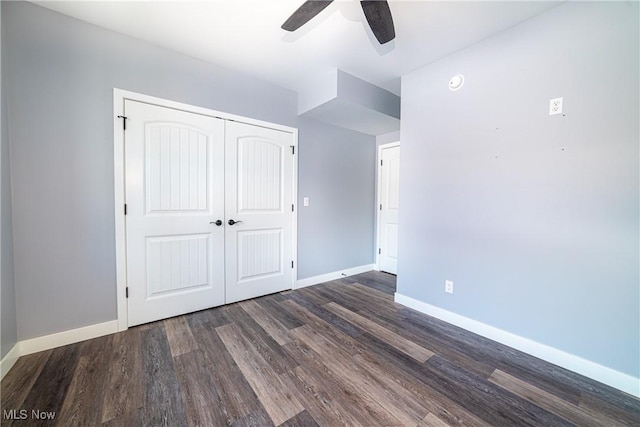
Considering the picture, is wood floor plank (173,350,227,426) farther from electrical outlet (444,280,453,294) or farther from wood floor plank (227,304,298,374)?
electrical outlet (444,280,453,294)

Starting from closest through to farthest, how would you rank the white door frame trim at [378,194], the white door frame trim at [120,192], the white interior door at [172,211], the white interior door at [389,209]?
1. the white door frame trim at [120,192]
2. the white interior door at [172,211]
3. the white interior door at [389,209]
4. the white door frame trim at [378,194]

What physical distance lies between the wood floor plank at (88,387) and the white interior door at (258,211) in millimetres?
1101

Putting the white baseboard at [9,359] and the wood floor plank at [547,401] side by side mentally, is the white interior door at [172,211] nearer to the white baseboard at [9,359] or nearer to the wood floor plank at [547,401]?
the white baseboard at [9,359]

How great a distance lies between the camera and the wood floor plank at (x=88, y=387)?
127cm

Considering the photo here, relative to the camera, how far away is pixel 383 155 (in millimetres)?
4020

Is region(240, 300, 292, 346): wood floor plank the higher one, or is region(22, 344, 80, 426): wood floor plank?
region(22, 344, 80, 426): wood floor plank

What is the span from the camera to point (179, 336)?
2057 millimetres

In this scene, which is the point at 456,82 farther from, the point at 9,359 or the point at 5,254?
the point at 9,359

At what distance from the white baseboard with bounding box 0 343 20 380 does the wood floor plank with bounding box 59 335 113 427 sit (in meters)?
0.34

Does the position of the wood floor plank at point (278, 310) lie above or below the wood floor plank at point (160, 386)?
above

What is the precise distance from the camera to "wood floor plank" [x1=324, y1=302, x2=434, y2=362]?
1864 mm

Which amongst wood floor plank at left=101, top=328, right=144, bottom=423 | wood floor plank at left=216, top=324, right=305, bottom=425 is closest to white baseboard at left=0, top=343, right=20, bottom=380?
wood floor plank at left=101, top=328, right=144, bottom=423

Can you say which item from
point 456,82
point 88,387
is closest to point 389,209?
point 456,82

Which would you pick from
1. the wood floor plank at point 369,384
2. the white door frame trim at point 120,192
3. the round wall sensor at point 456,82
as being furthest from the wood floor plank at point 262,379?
the round wall sensor at point 456,82
